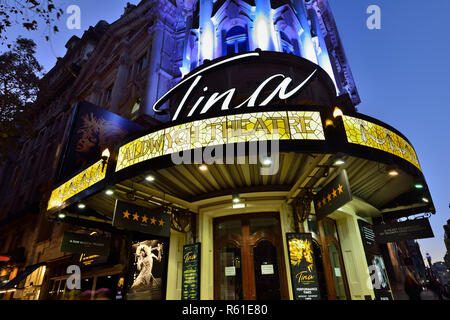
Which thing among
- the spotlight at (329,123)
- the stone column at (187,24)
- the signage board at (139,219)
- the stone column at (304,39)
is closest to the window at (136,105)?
the stone column at (187,24)

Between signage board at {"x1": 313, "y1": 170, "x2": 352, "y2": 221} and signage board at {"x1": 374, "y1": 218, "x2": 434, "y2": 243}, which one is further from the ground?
signage board at {"x1": 313, "y1": 170, "x2": 352, "y2": 221}

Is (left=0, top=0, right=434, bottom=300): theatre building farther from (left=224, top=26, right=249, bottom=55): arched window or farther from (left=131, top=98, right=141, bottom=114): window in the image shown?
(left=131, top=98, right=141, bottom=114): window

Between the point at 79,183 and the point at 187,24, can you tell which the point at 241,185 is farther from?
the point at 187,24

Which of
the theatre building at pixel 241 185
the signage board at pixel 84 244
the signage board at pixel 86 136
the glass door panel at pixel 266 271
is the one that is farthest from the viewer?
the signage board at pixel 84 244

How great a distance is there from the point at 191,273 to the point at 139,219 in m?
2.92

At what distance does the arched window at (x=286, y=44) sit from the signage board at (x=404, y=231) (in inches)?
359

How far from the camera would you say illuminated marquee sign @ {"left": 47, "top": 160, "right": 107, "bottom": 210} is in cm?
706

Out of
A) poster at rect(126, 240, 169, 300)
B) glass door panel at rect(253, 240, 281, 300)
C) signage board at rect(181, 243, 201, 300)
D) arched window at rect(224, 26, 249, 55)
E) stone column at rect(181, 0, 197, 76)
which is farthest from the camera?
stone column at rect(181, 0, 197, 76)

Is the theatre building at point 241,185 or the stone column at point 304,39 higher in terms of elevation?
the stone column at point 304,39

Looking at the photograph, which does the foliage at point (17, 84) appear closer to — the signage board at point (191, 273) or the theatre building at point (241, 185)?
A: the theatre building at point (241, 185)

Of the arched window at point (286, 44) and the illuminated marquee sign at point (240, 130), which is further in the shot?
the arched window at point (286, 44)

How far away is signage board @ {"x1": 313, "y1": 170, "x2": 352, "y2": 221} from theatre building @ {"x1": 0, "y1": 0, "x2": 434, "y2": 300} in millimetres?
27

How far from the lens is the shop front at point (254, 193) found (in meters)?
5.40

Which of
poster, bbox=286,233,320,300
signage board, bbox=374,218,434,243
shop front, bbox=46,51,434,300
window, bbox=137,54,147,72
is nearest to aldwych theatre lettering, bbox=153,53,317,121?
shop front, bbox=46,51,434,300
